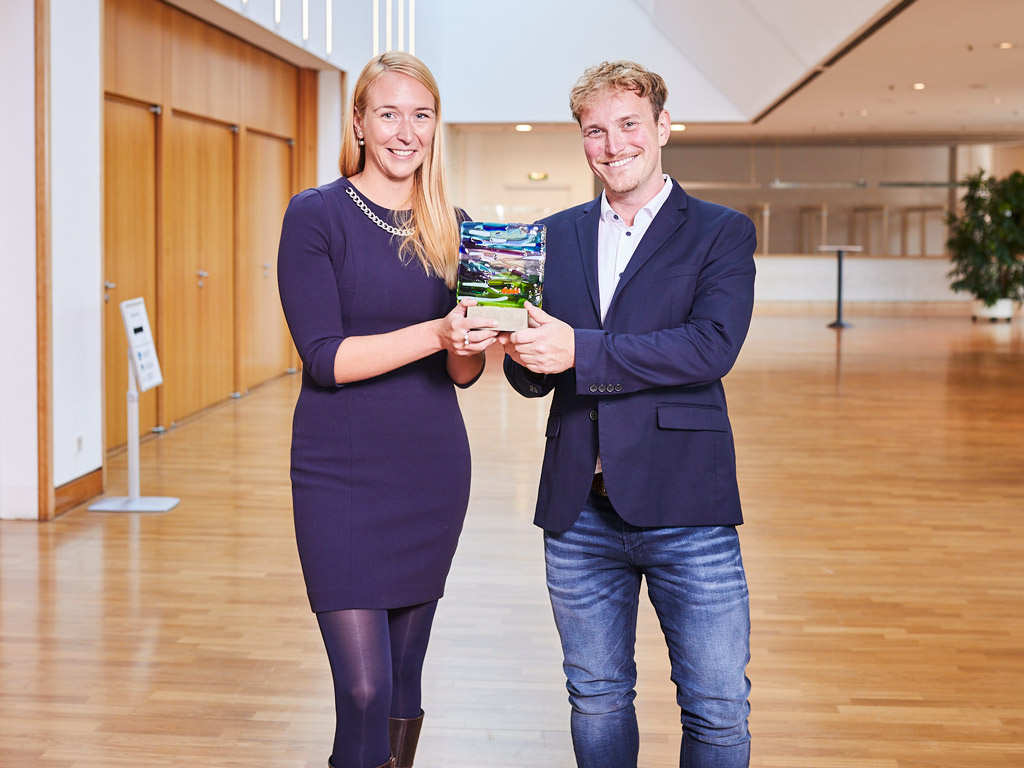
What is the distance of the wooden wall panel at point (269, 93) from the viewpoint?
10531 mm

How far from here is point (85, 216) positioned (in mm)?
6281

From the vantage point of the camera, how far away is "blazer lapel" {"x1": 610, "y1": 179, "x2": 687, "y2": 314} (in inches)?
85.5

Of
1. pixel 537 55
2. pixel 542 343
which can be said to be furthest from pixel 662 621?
pixel 537 55

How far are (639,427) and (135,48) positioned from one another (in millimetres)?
7070

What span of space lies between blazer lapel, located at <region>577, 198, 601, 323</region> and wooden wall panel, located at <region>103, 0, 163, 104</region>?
6.23 metres

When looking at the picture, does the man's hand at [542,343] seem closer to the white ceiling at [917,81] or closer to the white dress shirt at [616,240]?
the white dress shirt at [616,240]

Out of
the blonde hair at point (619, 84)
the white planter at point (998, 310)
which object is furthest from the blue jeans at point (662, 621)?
the white planter at point (998, 310)

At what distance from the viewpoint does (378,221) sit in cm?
220

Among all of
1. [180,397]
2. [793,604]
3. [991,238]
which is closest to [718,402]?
[793,604]

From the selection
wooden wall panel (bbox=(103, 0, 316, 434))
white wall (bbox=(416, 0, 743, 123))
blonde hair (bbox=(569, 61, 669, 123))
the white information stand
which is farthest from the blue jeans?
white wall (bbox=(416, 0, 743, 123))

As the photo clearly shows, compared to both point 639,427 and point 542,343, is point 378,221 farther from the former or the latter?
point 639,427

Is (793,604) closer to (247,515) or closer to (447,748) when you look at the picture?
(447,748)

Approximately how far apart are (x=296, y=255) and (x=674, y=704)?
216 centimetres

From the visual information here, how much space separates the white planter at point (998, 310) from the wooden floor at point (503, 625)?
12.7 meters
